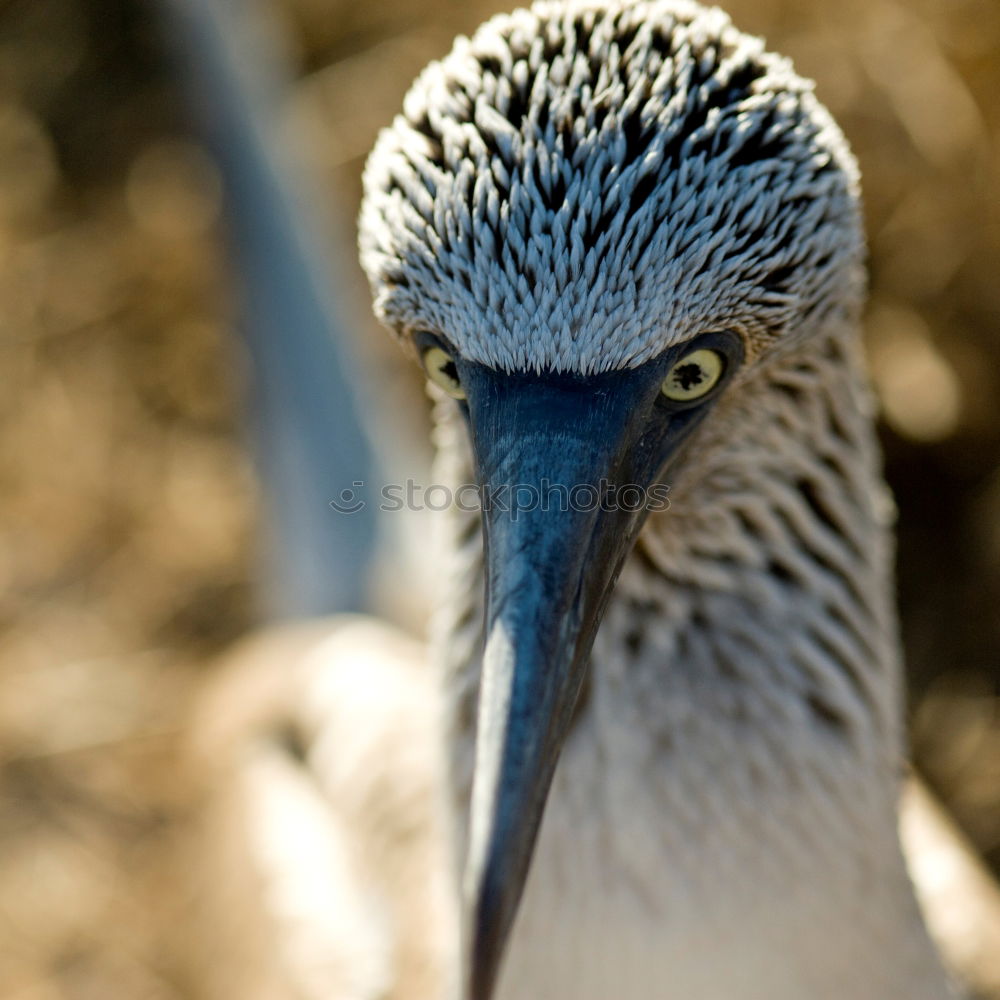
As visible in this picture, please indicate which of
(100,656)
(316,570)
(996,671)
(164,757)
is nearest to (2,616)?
(100,656)

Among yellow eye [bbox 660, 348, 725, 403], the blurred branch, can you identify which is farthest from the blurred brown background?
yellow eye [bbox 660, 348, 725, 403]

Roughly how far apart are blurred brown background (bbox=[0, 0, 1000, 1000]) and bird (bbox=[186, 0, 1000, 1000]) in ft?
5.36

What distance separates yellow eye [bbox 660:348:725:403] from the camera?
4.76 feet

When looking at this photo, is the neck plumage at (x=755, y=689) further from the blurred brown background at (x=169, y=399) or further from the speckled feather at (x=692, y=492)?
the blurred brown background at (x=169, y=399)

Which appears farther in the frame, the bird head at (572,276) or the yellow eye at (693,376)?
the yellow eye at (693,376)

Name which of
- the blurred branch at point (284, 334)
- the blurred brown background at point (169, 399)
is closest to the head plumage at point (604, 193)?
the blurred branch at point (284, 334)

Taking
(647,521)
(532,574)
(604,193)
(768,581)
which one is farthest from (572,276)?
(768,581)

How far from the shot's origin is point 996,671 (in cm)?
343

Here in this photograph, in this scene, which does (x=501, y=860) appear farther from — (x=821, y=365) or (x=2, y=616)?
(x=2, y=616)

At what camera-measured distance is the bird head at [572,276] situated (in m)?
1.29

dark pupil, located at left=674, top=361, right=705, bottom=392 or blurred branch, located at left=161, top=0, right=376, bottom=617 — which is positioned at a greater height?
blurred branch, located at left=161, top=0, right=376, bottom=617

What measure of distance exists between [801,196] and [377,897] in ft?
5.22

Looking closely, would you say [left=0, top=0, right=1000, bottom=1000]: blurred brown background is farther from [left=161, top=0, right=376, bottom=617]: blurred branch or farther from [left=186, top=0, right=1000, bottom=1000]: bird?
[left=186, top=0, right=1000, bottom=1000]: bird

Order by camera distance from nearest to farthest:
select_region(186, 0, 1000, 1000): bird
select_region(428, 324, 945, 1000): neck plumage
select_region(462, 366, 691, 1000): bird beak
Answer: select_region(462, 366, 691, 1000): bird beak → select_region(186, 0, 1000, 1000): bird → select_region(428, 324, 945, 1000): neck plumage
